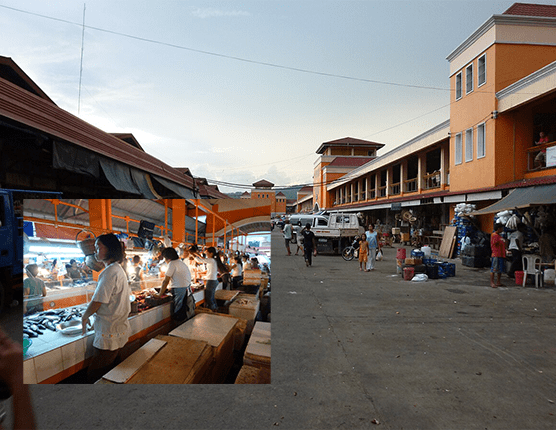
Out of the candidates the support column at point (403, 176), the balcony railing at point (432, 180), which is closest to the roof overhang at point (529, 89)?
the balcony railing at point (432, 180)

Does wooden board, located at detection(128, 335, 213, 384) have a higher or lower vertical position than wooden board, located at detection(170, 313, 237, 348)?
lower

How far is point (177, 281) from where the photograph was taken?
2664mm

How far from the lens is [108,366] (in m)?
2.36

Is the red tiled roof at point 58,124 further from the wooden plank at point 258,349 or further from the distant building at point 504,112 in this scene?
the distant building at point 504,112

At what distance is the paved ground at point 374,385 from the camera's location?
125 inches

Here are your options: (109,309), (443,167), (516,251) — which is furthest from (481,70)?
(109,309)

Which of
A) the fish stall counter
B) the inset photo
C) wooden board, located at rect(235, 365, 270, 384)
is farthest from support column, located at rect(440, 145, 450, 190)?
the fish stall counter

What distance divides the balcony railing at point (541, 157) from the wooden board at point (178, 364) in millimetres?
14287

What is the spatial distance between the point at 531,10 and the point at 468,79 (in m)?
3.67

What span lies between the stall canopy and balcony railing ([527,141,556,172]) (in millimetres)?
1304

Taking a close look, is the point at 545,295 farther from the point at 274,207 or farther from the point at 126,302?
the point at 126,302

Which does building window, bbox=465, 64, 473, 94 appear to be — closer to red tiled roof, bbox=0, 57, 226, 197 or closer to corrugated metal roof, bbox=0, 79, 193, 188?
red tiled roof, bbox=0, 57, 226, 197

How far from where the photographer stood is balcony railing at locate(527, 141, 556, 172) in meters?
12.5

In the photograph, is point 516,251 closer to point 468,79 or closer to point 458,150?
point 458,150
